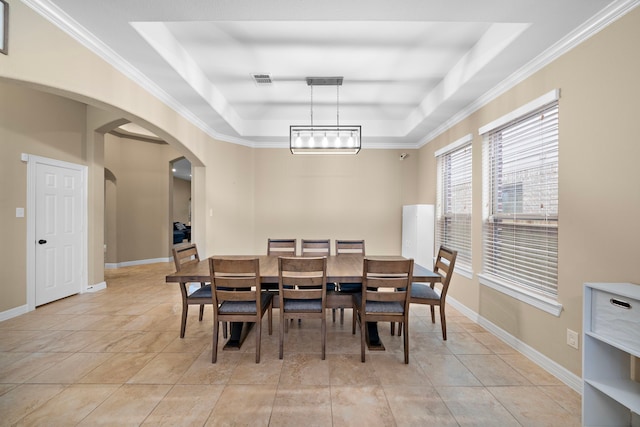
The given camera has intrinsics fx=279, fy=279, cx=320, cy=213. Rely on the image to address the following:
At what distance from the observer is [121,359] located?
2.41 m

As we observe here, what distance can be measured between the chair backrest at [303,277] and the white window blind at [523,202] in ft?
6.06

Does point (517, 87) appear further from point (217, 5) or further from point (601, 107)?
point (217, 5)

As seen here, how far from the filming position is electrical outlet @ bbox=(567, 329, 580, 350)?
202 centimetres

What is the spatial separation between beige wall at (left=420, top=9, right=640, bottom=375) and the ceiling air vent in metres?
2.71

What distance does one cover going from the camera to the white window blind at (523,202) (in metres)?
2.30

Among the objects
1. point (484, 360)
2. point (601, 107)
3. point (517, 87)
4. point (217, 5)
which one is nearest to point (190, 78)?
point (217, 5)

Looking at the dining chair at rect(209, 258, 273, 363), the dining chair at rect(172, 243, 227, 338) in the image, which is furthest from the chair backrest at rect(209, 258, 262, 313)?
the dining chair at rect(172, 243, 227, 338)

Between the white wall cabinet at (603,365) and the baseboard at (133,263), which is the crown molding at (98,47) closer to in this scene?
the white wall cabinet at (603,365)

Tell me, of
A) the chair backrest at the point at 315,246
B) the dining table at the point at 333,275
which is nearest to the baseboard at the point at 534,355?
the dining table at the point at 333,275

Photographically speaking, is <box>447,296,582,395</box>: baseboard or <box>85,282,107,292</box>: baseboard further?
<box>85,282,107,292</box>: baseboard

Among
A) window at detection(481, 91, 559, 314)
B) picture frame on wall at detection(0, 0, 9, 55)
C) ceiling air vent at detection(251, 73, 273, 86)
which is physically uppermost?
ceiling air vent at detection(251, 73, 273, 86)

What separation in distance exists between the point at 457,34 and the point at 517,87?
759 mm

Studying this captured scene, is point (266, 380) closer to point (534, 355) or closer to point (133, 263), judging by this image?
point (534, 355)

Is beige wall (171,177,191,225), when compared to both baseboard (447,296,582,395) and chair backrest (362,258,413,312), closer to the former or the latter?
chair backrest (362,258,413,312)
